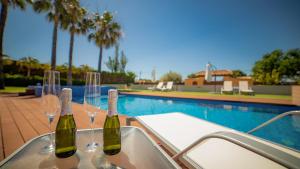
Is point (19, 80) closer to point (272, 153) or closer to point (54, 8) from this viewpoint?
point (54, 8)

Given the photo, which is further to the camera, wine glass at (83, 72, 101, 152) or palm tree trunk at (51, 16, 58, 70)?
palm tree trunk at (51, 16, 58, 70)

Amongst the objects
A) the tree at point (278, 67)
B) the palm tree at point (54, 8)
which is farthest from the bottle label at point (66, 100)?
the tree at point (278, 67)

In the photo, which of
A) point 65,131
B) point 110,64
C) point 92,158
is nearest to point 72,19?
point 65,131

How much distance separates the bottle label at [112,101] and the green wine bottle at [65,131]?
17cm

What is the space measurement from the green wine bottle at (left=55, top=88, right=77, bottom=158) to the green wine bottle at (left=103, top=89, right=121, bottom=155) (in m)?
0.15

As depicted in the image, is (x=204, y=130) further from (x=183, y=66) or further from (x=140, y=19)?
(x=183, y=66)

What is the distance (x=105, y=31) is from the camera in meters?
16.9

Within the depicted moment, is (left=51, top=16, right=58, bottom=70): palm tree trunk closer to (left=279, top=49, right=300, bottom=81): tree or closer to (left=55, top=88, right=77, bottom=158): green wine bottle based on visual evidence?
(left=55, top=88, right=77, bottom=158): green wine bottle

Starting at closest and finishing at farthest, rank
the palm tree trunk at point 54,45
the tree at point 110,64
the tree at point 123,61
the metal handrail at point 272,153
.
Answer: the metal handrail at point 272,153
the palm tree trunk at point 54,45
the tree at point 110,64
the tree at point 123,61

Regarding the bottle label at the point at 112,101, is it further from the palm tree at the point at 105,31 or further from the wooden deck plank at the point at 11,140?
the palm tree at the point at 105,31

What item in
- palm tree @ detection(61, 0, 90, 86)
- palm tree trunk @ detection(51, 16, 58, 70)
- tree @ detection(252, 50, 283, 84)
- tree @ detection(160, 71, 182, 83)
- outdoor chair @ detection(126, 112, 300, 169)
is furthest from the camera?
tree @ detection(160, 71, 182, 83)

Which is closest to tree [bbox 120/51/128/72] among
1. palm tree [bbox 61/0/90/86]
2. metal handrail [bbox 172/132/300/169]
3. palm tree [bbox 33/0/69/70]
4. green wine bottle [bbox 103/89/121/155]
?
palm tree [bbox 61/0/90/86]

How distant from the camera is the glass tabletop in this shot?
604mm

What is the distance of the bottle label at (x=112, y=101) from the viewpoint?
2.31 ft
